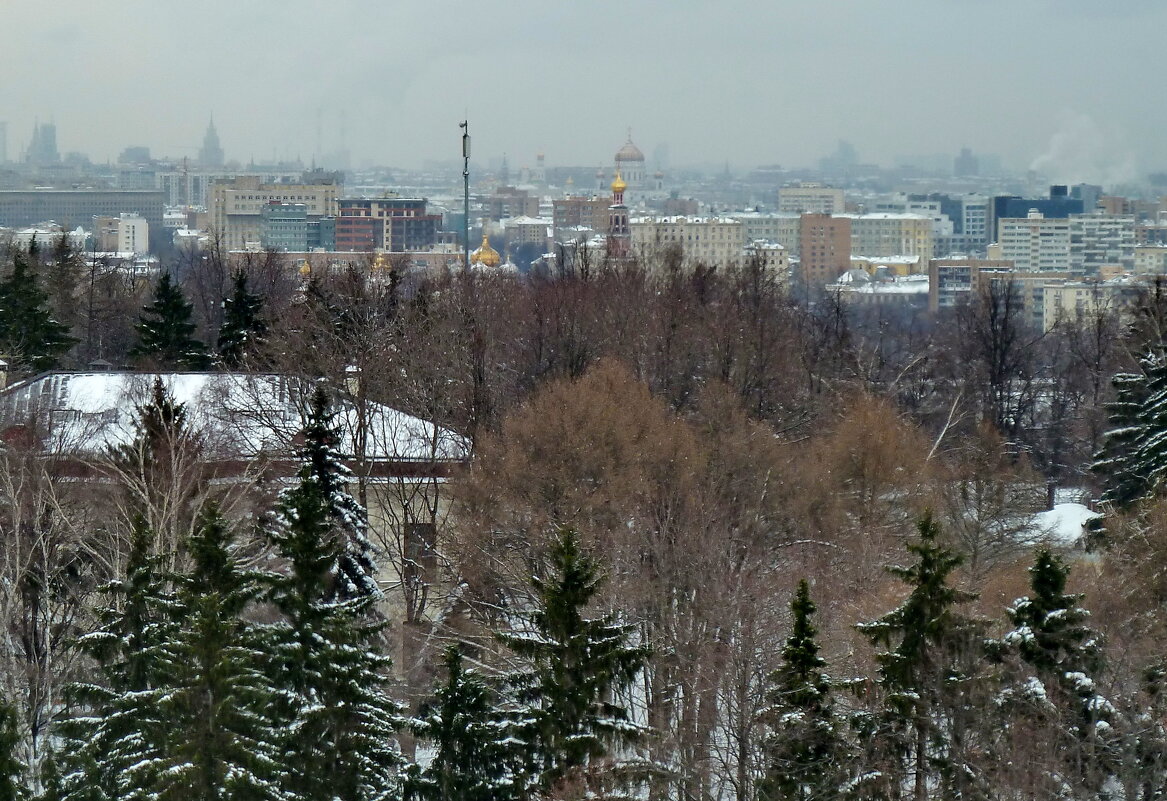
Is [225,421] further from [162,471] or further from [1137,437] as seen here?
[1137,437]

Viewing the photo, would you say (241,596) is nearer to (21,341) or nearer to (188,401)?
(188,401)

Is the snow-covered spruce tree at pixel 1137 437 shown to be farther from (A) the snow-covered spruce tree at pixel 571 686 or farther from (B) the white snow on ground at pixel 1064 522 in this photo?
(A) the snow-covered spruce tree at pixel 571 686

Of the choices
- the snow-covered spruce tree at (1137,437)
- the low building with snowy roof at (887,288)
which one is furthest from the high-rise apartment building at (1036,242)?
the snow-covered spruce tree at (1137,437)

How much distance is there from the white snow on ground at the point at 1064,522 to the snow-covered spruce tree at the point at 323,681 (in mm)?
11642

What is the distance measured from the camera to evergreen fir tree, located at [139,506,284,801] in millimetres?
14945

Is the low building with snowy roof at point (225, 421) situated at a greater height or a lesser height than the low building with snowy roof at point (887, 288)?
greater

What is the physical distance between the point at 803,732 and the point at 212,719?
4.41 m

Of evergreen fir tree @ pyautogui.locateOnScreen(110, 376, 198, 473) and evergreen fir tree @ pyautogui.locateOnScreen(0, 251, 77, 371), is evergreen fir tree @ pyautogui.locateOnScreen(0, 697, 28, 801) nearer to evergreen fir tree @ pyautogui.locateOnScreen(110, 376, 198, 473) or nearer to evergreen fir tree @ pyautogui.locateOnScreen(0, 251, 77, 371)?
evergreen fir tree @ pyautogui.locateOnScreen(110, 376, 198, 473)

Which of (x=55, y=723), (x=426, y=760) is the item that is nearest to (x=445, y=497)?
(x=426, y=760)

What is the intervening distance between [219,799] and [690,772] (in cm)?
363

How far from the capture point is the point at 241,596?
16250mm

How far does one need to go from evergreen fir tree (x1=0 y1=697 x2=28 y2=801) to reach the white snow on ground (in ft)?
46.6

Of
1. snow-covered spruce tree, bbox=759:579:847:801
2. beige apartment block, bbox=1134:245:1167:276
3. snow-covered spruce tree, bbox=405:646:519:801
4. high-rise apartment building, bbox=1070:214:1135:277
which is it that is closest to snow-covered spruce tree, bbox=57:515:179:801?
snow-covered spruce tree, bbox=405:646:519:801

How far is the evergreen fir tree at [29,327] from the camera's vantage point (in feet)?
119
